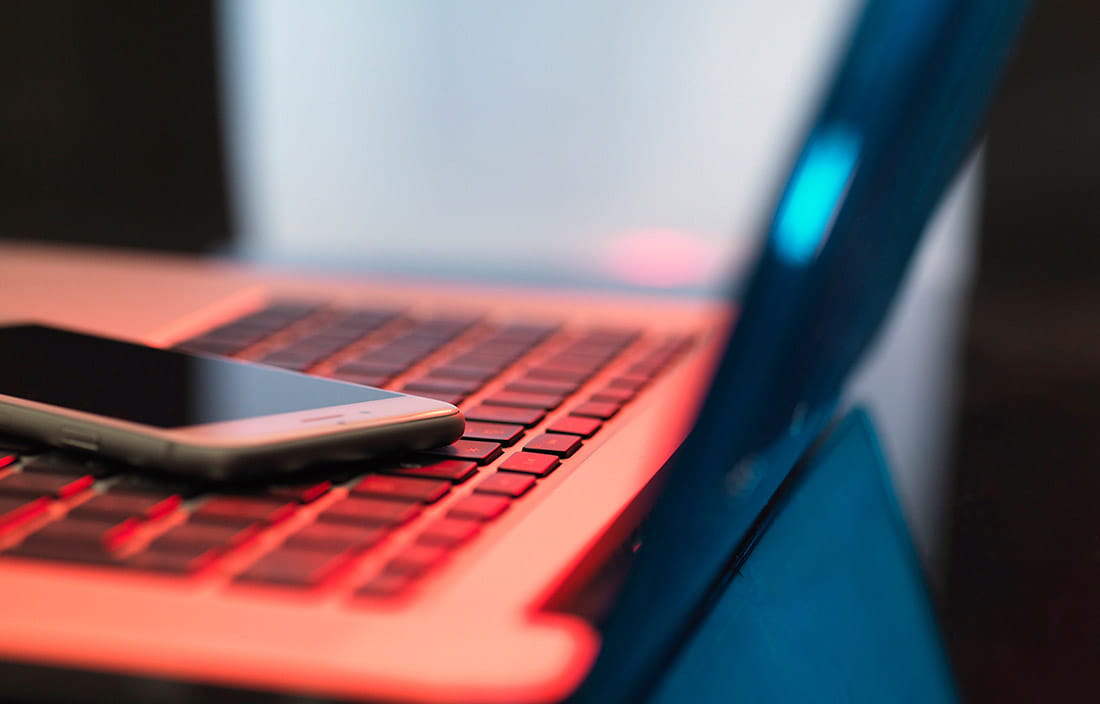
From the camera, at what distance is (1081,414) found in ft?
1.45

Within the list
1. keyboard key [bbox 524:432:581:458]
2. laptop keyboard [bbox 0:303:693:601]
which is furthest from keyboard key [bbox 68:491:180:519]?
keyboard key [bbox 524:432:581:458]

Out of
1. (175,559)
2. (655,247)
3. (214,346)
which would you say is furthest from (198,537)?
(655,247)

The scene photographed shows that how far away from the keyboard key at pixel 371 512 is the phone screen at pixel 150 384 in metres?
0.05

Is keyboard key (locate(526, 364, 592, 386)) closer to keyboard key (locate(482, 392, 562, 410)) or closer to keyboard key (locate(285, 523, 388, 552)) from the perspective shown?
keyboard key (locate(482, 392, 562, 410))

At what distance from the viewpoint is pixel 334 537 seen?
0.23m

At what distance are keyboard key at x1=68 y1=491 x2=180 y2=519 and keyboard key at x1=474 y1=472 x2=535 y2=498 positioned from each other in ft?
0.24

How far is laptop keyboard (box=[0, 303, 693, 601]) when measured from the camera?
0.71ft

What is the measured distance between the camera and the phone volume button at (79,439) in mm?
275

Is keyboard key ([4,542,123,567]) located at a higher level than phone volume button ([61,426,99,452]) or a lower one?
lower

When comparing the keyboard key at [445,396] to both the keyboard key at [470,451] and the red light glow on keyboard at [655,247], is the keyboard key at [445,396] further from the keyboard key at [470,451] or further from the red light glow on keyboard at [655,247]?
the red light glow on keyboard at [655,247]

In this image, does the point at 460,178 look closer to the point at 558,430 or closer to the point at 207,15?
the point at 207,15

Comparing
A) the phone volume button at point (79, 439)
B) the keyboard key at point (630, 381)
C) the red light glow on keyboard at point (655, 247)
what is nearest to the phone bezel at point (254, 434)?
the phone volume button at point (79, 439)

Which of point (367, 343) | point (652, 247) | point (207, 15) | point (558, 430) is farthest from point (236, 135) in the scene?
point (652, 247)

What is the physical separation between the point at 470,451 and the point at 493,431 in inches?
1.0
